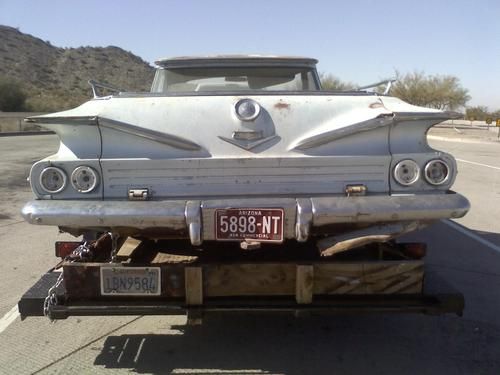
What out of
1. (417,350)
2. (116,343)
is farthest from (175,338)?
(417,350)

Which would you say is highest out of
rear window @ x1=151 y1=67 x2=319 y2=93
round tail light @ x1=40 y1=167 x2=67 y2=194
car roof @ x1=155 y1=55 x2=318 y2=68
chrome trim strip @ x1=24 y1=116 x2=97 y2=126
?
car roof @ x1=155 y1=55 x2=318 y2=68

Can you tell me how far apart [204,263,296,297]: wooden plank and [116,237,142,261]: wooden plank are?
740 millimetres

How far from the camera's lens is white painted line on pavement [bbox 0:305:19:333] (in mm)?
4008

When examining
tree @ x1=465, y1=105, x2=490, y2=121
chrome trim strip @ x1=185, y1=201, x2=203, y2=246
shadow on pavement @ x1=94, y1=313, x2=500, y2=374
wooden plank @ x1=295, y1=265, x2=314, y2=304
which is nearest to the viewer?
chrome trim strip @ x1=185, y1=201, x2=203, y2=246

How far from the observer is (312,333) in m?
3.84

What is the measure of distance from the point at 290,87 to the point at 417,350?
268cm

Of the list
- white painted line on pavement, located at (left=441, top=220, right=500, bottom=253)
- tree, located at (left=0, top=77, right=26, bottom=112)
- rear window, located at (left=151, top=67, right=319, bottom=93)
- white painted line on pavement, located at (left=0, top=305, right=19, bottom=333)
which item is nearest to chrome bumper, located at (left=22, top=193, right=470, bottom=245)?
white painted line on pavement, located at (left=0, top=305, right=19, bottom=333)

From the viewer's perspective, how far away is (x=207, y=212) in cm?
289

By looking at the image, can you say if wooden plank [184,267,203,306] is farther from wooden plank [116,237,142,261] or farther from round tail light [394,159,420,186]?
round tail light [394,159,420,186]

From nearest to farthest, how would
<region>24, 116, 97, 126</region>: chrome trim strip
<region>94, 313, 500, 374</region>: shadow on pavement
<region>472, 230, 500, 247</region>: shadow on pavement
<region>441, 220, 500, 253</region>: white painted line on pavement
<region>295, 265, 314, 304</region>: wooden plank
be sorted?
<region>295, 265, 314, 304</region>: wooden plank
<region>24, 116, 97, 126</region>: chrome trim strip
<region>94, 313, 500, 374</region>: shadow on pavement
<region>441, 220, 500, 253</region>: white painted line on pavement
<region>472, 230, 500, 247</region>: shadow on pavement

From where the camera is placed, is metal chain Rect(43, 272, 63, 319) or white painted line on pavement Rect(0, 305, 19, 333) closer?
metal chain Rect(43, 272, 63, 319)

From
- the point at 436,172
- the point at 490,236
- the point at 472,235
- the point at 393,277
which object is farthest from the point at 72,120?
the point at 490,236

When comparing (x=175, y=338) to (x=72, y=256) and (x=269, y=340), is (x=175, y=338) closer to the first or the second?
(x=269, y=340)

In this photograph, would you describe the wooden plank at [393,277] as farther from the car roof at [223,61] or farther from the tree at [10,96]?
the tree at [10,96]
